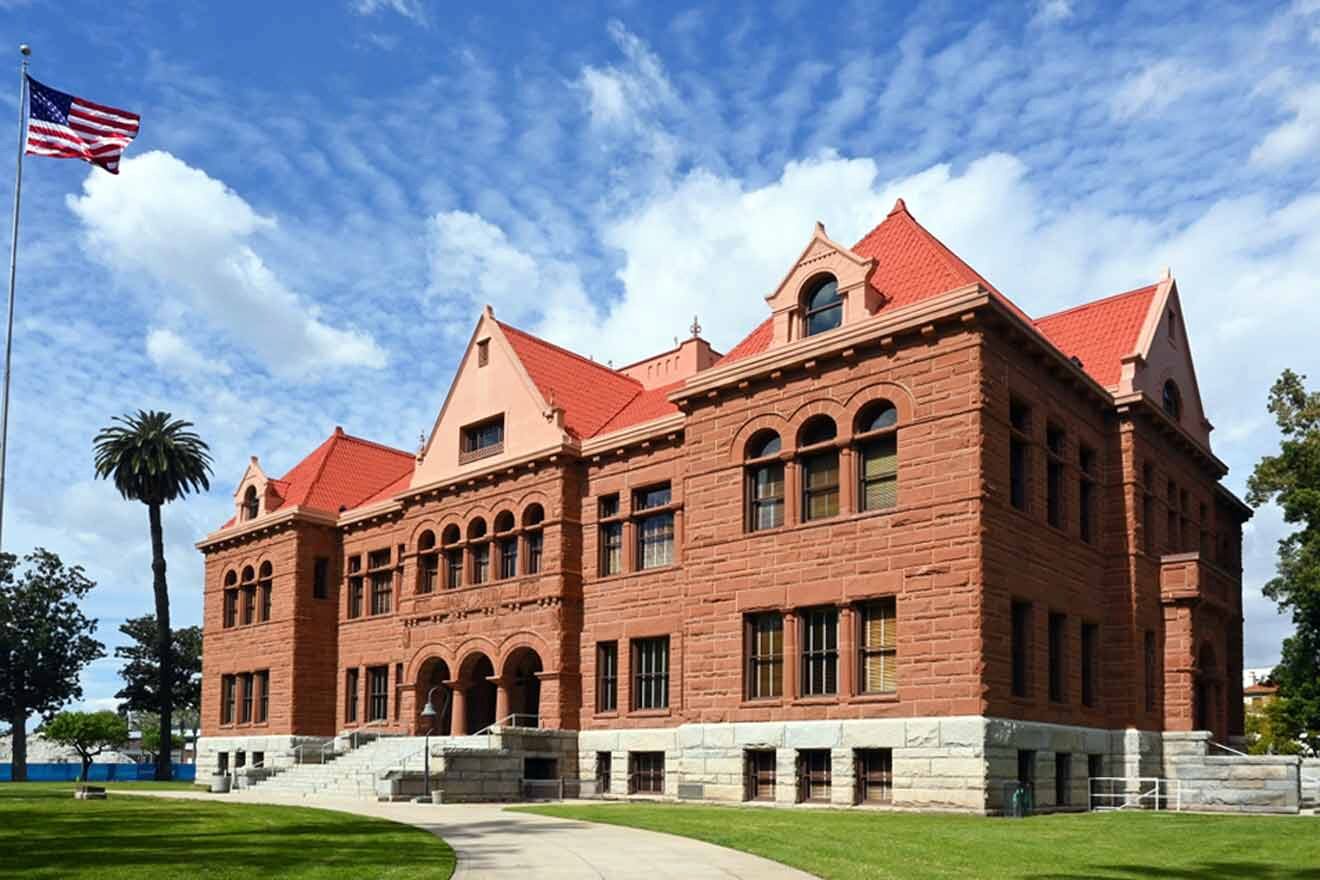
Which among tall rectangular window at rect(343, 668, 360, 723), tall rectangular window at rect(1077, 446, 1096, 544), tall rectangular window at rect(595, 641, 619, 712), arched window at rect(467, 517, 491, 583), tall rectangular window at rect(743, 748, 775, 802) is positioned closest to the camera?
tall rectangular window at rect(743, 748, 775, 802)

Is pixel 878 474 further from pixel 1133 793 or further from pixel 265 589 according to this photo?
pixel 265 589

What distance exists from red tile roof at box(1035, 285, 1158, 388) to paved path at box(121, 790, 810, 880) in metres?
19.0

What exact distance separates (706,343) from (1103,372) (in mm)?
13065

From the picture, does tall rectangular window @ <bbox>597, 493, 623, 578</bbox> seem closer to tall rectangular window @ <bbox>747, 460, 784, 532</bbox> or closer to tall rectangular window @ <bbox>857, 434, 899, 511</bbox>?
tall rectangular window @ <bbox>747, 460, 784, 532</bbox>

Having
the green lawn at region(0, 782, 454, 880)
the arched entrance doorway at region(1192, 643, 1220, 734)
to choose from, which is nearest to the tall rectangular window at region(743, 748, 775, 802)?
the green lawn at region(0, 782, 454, 880)

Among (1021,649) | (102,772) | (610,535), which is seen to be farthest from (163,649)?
(1021,649)

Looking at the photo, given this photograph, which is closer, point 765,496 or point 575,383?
point 765,496

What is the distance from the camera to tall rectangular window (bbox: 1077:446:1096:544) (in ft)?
105

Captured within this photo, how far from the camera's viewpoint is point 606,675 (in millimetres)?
36406

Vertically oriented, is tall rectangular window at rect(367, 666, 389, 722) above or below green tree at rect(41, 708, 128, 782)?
above

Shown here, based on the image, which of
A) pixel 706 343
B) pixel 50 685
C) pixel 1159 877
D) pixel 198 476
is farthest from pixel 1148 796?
pixel 50 685

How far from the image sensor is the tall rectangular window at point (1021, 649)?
2811 cm

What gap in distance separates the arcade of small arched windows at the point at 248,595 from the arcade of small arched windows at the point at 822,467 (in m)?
24.9

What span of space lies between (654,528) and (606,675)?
175 inches
